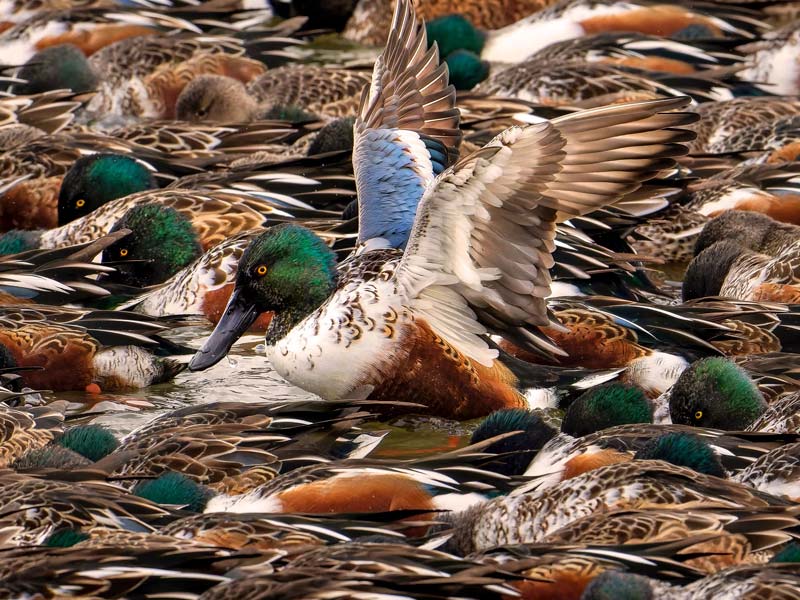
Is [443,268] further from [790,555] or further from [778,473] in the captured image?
[790,555]

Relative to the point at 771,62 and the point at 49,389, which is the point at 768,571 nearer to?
the point at 49,389

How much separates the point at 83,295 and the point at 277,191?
1639 millimetres

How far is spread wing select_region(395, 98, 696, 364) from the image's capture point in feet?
22.2

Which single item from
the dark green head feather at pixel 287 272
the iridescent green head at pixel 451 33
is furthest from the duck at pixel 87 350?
the iridescent green head at pixel 451 33

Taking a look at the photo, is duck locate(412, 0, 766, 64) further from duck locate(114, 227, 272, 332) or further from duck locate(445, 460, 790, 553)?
duck locate(445, 460, 790, 553)

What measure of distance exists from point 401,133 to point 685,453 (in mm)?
3027

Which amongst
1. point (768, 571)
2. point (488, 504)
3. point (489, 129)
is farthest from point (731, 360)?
point (489, 129)

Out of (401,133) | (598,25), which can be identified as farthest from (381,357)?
(598,25)

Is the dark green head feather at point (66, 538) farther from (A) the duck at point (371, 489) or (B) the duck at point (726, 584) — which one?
(B) the duck at point (726, 584)

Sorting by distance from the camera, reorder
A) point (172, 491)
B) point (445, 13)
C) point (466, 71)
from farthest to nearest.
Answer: point (445, 13) → point (466, 71) → point (172, 491)

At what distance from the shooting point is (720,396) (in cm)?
694

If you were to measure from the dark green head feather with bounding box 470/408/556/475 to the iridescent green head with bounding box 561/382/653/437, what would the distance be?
34 cm

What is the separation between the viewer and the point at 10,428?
685 centimetres

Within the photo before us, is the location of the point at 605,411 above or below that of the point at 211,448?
below
